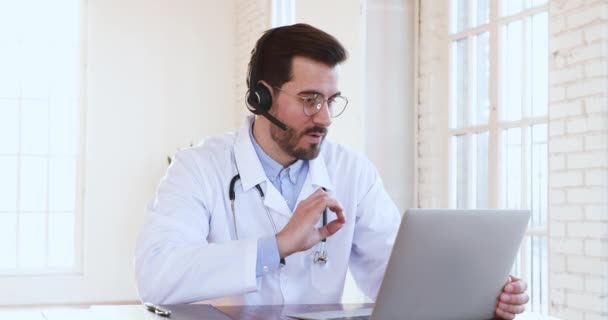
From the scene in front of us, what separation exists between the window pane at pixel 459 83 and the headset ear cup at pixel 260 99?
7.47ft

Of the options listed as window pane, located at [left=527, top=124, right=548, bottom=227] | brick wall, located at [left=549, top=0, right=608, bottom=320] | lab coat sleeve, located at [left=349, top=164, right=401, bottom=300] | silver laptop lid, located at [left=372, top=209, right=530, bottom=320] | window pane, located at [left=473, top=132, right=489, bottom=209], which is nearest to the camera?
silver laptop lid, located at [left=372, top=209, right=530, bottom=320]

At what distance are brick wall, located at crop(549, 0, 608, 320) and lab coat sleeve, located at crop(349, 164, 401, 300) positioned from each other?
45.1 inches

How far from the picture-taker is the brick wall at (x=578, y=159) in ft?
11.2

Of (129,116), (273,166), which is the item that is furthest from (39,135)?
(273,166)

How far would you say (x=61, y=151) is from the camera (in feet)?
26.5

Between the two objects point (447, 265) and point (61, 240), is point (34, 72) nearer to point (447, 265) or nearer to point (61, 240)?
point (61, 240)

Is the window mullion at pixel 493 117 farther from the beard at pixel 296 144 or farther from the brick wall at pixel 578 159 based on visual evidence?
the beard at pixel 296 144

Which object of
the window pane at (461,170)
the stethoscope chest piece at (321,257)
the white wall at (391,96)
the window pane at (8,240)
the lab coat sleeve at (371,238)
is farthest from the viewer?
the window pane at (8,240)

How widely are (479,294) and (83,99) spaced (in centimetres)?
664

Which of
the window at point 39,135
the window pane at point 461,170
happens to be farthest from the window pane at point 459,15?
the window at point 39,135

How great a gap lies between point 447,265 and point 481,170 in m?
2.79

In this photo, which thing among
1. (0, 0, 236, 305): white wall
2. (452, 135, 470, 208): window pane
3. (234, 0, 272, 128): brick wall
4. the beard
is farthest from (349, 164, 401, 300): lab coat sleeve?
(0, 0, 236, 305): white wall

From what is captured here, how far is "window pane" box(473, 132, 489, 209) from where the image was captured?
14.7ft

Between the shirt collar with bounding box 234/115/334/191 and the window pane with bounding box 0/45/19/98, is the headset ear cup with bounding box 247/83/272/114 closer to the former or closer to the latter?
the shirt collar with bounding box 234/115/334/191
